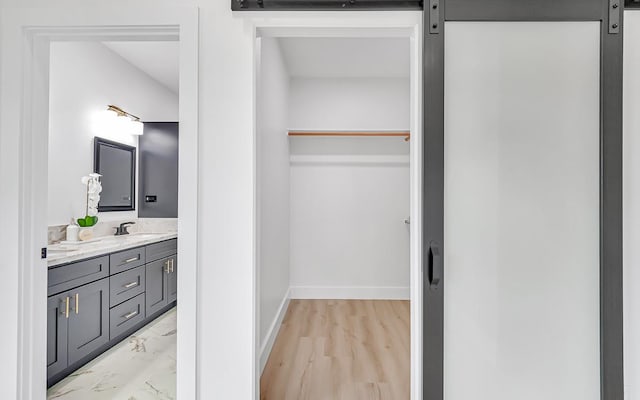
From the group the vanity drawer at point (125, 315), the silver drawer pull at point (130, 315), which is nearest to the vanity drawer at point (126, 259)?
the vanity drawer at point (125, 315)

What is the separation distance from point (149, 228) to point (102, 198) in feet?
2.34

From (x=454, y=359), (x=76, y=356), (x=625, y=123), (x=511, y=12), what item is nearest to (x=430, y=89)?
(x=511, y=12)

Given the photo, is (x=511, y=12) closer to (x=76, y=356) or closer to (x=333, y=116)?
(x=333, y=116)

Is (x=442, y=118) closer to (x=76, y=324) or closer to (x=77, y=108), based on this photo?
(x=76, y=324)

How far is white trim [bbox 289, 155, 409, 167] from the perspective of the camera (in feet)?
13.1

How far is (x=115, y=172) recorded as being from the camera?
11.4ft

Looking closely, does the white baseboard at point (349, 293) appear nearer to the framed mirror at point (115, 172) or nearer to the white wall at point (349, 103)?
the white wall at point (349, 103)

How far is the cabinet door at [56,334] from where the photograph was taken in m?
2.04

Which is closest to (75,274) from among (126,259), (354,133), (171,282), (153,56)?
(126,259)

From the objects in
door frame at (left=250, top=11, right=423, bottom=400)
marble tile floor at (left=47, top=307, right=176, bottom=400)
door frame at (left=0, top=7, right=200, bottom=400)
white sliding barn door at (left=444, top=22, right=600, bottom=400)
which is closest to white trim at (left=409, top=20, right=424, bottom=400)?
door frame at (left=250, top=11, right=423, bottom=400)

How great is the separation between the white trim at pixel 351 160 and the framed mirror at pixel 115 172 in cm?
185

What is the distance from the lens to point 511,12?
1.49 metres

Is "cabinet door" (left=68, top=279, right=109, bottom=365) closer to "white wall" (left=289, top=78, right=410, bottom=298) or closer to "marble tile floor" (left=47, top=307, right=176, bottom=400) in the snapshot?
"marble tile floor" (left=47, top=307, right=176, bottom=400)

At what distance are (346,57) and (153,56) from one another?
6.48ft
